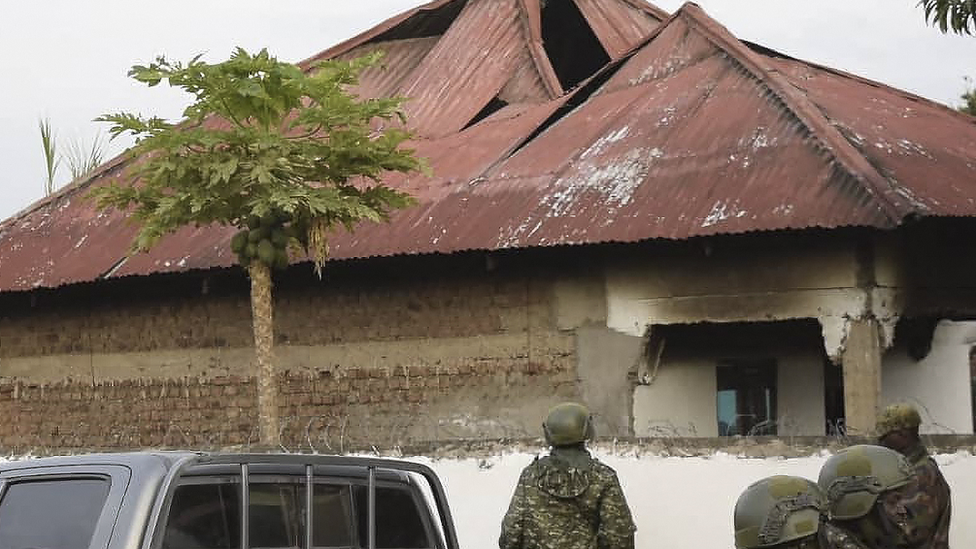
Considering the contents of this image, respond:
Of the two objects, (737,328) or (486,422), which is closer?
(486,422)

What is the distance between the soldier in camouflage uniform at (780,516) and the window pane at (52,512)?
8.05 ft

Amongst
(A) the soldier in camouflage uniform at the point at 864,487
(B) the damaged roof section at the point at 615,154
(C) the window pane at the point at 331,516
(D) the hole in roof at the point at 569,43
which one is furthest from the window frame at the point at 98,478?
(D) the hole in roof at the point at 569,43

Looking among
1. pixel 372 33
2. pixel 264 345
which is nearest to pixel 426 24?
pixel 372 33

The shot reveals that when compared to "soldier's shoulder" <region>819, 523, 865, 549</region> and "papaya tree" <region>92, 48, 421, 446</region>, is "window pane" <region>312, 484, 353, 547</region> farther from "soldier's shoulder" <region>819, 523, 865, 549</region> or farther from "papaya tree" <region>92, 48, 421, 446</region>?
"papaya tree" <region>92, 48, 421, 446</region>

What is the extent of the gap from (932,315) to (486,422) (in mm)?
4205

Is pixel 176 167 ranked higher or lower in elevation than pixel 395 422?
higher

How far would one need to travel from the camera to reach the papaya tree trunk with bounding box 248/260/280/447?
13.6m

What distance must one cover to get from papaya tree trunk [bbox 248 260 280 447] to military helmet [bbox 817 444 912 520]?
8663 millimetres

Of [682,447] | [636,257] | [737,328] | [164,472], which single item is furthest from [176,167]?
[164,472]

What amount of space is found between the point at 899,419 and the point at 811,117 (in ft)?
22.7

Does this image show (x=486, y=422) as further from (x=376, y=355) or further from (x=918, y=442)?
(x=918, y=442)

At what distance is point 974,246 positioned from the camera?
14688mm

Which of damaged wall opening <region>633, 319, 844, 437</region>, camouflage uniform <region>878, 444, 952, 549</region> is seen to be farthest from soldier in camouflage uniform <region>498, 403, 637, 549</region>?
damaged wall opening <region>633, 319, 844, 437</region>

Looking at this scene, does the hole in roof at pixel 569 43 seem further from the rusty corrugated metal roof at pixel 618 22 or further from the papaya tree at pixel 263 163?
the papaya tree at pixel 263 163
